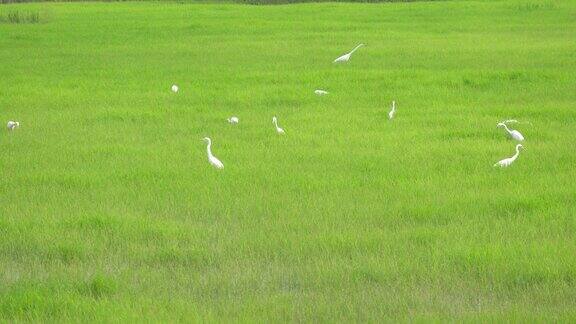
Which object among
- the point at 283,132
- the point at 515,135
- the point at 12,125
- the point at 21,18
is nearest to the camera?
the point at 515,135

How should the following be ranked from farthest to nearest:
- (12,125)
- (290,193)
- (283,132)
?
(12,125)
(283,132)
(290,193)

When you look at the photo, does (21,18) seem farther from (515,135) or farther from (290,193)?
(290,193)

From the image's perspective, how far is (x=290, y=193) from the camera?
773cm

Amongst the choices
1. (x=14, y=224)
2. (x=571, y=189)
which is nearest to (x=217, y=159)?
(x=14, y=224)

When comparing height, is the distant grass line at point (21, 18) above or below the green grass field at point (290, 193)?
below

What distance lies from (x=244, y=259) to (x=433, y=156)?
3.66m

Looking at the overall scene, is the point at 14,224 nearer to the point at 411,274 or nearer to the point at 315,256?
the point at 315,256

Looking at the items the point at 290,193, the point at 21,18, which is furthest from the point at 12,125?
the point at 21,18

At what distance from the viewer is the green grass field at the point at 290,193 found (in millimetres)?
5309

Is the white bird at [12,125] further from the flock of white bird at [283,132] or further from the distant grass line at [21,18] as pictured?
the distant grass line at [21,18]

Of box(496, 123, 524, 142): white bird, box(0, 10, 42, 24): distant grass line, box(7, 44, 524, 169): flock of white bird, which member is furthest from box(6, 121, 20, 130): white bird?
box(0, 10, 42, 24): distant grass line

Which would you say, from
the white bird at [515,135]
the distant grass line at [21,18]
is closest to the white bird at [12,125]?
the white bird at [515,135]

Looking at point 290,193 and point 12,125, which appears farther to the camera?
point 12,125

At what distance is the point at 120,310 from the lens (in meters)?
5.02
